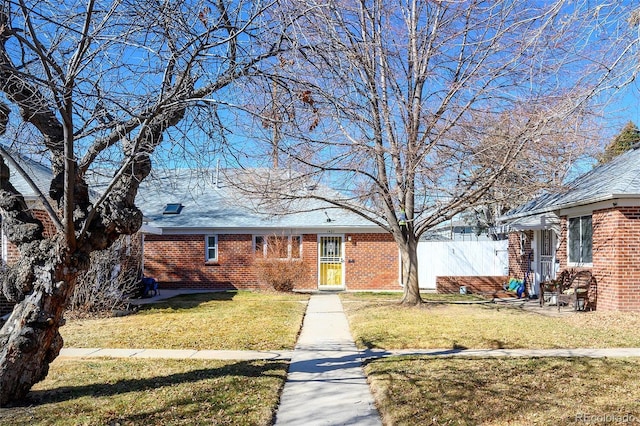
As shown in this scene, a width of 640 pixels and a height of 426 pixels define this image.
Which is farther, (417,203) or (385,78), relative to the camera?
(417,203)

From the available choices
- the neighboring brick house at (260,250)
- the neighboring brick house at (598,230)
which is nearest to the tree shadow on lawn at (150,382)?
the neighboring brick house at (598,230)

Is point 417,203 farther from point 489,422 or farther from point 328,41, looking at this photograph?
point 489,422

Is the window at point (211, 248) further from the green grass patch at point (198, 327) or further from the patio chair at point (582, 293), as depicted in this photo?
the patio chair at point (582, 293)

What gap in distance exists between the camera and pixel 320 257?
22.5 metres

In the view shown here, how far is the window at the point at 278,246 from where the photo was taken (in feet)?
67.4

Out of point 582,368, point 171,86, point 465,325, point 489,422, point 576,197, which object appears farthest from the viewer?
point 576,197

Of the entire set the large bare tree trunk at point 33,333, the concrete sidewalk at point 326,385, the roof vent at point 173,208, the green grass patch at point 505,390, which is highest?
the roof vent at point 173,208

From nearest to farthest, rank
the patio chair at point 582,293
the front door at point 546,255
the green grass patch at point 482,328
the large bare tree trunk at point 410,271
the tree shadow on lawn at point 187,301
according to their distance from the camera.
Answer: the green grass patch at point 482,328, the patio chair at point 582,293, the large bare tree trunk at point 410,271, the tree shadow on lawn at point 187,301, the front door at point 546,255

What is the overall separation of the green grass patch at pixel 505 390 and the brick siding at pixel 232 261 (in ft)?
46.8

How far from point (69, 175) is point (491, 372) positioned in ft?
17.9

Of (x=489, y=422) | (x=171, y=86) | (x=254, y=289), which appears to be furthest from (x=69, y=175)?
(x=254, y=289)

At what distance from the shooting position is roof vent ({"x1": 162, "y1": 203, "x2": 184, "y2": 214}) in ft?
77.5

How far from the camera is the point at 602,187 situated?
13.6 m

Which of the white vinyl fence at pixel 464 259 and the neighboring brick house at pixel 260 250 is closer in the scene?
the white vinyl fence at pixel 464 259
